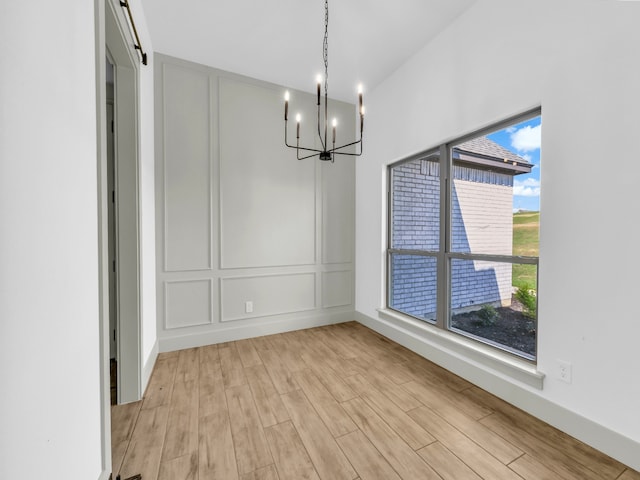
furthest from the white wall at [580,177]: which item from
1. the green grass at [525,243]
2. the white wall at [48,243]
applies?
the white wall at [48,243]

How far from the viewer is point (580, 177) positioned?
1.61 meters

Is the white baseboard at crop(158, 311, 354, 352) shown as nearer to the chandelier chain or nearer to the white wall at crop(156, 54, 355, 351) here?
the white wall at crop(156, 54, 355, 351)

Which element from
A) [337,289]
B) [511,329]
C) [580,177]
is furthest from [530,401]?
[337,289]

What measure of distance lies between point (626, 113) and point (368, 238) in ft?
7.91

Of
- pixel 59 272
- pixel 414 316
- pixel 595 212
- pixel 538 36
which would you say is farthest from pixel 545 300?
pixel 59 272

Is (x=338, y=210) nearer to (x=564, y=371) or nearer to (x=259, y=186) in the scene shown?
(x=259, y=186)

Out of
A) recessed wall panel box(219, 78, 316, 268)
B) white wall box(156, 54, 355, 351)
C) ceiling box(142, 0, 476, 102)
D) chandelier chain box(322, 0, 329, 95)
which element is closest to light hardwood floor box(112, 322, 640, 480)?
white wall box(156, 54, 355, 351)

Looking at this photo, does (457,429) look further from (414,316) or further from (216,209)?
(216,209)

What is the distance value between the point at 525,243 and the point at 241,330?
2.83m

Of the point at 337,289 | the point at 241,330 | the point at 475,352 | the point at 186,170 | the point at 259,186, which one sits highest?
the point at 186,170

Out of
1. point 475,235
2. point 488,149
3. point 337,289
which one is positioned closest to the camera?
point 488,149

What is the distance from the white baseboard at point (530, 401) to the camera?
144 cm

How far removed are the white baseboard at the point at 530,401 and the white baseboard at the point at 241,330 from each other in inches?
43.2

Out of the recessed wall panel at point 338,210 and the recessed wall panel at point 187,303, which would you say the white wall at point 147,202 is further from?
the recessed wall panel at point 338,210
